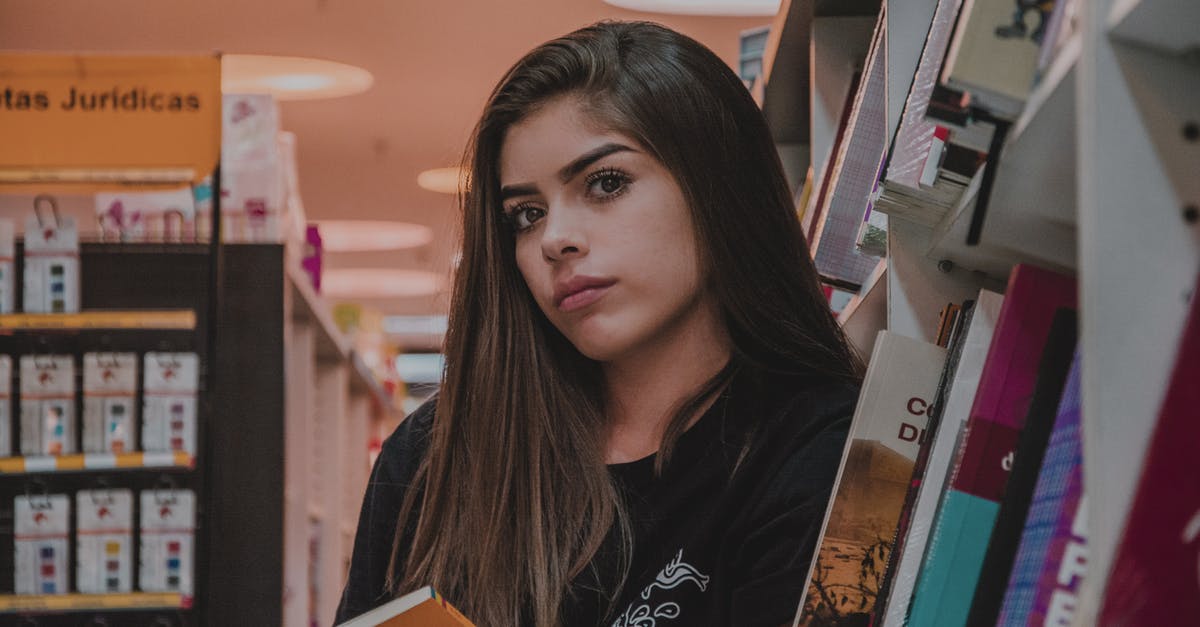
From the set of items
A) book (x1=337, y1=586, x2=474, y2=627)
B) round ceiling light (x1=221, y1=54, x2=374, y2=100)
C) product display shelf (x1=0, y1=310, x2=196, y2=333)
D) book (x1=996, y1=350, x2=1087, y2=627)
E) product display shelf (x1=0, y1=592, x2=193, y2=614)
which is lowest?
product display shelf (x1=0, y1=592, x2=193, y2=614)

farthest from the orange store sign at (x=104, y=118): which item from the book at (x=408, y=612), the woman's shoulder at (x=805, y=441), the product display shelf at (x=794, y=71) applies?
the book at (x=408, y=612)

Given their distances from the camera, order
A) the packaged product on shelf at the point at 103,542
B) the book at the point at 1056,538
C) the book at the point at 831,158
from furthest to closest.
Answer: the packaged product on shelf at the point at 103,542 < the book at the point at 831,158 < the book at the point at 1056,538

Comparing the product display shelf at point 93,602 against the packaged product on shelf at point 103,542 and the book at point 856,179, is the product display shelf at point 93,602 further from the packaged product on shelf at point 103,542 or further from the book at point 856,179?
the book at point 856,179

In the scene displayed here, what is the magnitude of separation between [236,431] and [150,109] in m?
0.84

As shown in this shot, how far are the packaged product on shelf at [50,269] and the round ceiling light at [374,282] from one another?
8418 mm

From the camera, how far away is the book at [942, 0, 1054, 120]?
739 millimetres

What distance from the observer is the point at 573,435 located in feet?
5.28

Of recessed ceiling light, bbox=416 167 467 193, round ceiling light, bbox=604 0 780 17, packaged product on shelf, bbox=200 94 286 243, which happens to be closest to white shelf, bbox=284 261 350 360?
packaged product on shelf, bbox=200 94 286 243

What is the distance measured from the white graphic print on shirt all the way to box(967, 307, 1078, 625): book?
0.56 metres

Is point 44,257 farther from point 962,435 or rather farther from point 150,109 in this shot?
point 962,435

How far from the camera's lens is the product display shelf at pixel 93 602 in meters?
2.94

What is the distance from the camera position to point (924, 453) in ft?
3.48

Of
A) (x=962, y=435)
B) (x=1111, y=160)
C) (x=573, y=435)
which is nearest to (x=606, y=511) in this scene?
(x=573, y=435)

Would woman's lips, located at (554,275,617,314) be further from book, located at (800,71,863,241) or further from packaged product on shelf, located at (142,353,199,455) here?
packaged product on shelf, located at (142,353,199,455)
